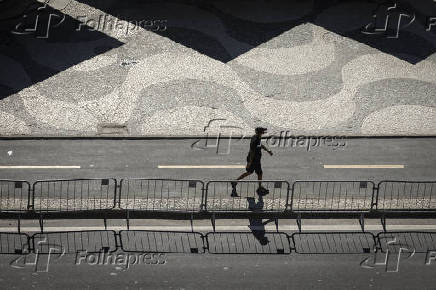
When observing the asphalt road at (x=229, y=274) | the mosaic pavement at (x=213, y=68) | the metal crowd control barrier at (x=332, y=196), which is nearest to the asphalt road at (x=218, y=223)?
the asphalt road at (x=229, y=274)

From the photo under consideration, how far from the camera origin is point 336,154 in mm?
19844

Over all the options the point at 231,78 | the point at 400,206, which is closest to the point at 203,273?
the point at 400,206

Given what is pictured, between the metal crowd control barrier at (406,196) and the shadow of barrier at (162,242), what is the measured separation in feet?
Result: 15.3

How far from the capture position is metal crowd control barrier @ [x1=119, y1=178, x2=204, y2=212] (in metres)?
16.8

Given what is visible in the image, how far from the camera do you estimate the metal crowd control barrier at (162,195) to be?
16812mm

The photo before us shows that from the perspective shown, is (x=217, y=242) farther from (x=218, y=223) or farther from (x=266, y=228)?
(x=266, y=228)

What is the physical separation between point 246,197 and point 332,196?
223 cm

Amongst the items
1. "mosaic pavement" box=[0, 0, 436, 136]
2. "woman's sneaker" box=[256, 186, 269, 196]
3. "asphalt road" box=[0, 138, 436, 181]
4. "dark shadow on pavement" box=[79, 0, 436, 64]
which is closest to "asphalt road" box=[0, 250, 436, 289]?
"woman's sneaker" box=[256, 186, 269, 196]

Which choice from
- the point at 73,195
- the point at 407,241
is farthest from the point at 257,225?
the point at 73,195

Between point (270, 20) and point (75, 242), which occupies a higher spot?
point (270, 20)

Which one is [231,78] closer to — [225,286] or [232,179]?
[232,179]

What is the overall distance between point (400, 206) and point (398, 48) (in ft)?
34.6

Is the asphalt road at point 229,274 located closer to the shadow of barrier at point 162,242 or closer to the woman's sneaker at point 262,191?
the shadow of barrier at point 162,242

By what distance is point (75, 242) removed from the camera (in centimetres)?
1556
